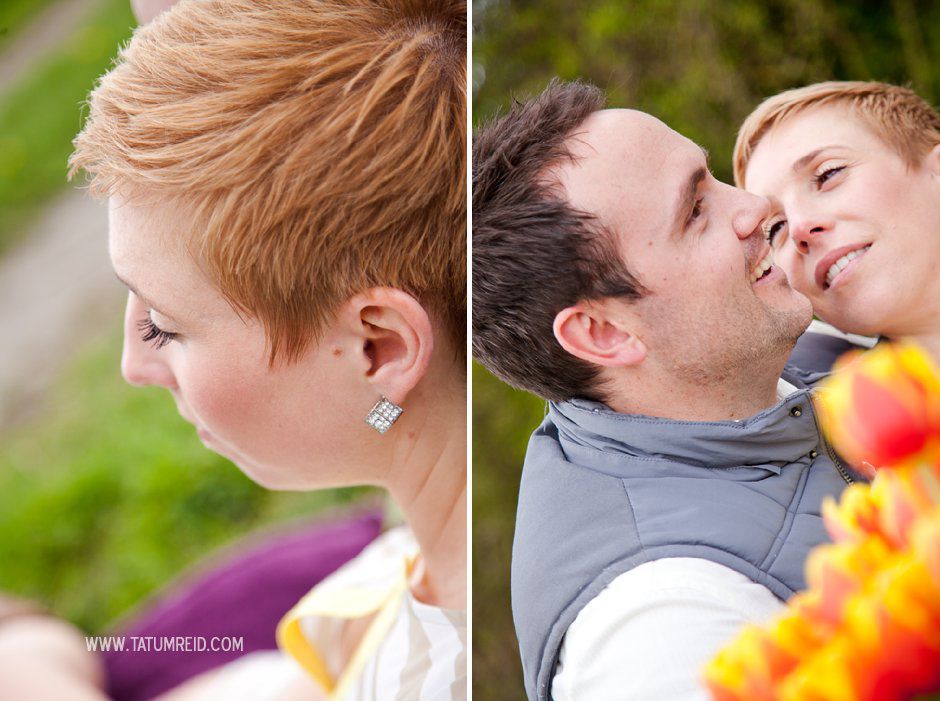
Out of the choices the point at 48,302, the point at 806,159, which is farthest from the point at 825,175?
the point at 48,302

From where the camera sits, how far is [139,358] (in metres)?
1.23

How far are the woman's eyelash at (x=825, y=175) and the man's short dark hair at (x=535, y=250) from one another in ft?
0.64

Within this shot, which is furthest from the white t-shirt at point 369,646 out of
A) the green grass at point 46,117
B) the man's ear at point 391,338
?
the green grass at point 46,117

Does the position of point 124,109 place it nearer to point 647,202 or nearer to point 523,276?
point 523,276

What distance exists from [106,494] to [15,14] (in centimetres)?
70

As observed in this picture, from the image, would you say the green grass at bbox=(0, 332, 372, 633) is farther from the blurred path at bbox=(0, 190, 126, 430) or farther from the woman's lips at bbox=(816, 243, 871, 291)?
the woman's lips at bbox=(816, 243, 871, 291)

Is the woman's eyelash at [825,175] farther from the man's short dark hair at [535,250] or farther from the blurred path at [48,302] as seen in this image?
the blurred path at [48,302]

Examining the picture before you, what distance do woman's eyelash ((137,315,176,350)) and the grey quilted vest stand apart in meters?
0.51

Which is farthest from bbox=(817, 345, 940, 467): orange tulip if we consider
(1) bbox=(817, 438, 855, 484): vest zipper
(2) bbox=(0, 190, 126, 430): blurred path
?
(2) bbox=(0, 190, 126, 430): blurred path

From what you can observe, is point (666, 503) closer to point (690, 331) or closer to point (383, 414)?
point (690, 331)

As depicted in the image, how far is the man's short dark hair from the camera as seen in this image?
3.14ft

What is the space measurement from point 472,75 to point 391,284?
0.91 ft

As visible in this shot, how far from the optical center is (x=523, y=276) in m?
1.03

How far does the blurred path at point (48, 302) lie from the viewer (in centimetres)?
130
